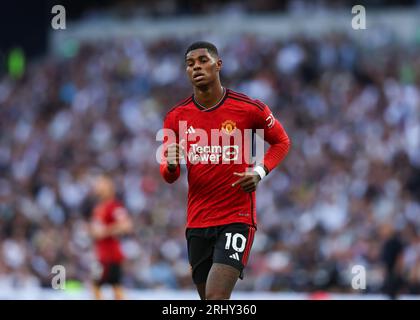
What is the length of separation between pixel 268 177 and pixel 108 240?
6.20m

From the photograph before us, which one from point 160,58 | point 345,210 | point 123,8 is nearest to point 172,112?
point 345,210

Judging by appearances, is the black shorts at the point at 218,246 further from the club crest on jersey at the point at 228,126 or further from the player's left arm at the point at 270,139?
the club crest on jersey at the point at 228,126

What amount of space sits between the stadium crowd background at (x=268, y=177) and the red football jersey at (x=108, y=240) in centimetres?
358

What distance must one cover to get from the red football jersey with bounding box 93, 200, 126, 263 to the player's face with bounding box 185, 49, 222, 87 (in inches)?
286

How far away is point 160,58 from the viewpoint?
29.0 m

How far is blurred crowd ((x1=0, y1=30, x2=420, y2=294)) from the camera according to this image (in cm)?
2034

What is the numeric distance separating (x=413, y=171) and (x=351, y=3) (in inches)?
336

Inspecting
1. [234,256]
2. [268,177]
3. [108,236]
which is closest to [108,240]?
[108,236]

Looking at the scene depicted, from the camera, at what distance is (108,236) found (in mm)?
17375

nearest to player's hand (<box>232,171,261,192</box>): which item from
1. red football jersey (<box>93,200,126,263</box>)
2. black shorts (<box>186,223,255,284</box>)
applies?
black shorts (<box>186,223,255,284</box>)

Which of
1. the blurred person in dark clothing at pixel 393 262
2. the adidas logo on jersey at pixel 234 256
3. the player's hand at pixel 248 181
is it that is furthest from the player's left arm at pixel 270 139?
the blurred person in dark clothing at pixel 393 262

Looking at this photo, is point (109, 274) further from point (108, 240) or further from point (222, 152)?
point (222, 152)
